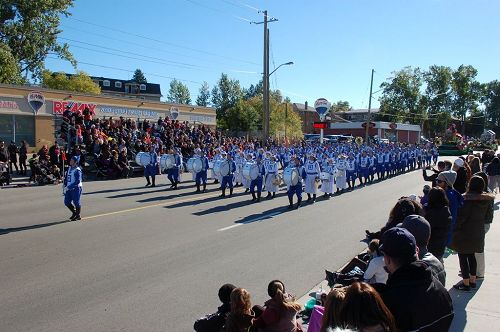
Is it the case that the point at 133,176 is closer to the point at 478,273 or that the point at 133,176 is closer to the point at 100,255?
the point at 100,255

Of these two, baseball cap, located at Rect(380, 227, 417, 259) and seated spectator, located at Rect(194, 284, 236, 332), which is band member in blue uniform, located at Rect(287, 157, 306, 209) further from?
baseball cap, located at Rect(380, 227, 417, 259)

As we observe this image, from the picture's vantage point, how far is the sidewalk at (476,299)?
18.1ft

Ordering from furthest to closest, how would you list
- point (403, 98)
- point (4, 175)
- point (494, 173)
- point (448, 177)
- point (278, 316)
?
point (403, 98)
point (4, 175)
point (494, 173)
point (448, 177)
point (278, 316)

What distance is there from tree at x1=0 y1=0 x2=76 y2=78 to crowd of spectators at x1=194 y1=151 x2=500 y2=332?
146ft

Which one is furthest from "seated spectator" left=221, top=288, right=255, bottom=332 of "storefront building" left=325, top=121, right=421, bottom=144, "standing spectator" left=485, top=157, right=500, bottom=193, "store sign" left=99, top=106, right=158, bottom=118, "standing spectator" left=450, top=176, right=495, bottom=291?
"storefront building" left=325, top=121, right=421, bottom=144

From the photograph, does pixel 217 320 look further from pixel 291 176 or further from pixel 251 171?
pixel 251 171

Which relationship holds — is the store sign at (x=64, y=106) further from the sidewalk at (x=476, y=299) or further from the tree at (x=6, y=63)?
the sidewalk at (x=476, y=299)

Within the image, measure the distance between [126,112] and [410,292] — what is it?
37.6m

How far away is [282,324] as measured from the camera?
4.11m

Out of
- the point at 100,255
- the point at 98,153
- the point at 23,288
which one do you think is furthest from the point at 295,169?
the point at 98,153

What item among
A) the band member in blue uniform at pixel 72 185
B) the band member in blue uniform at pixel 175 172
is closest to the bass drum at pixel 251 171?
the band member in blue uniform at pixel 175 172

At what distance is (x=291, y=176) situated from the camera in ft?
50.5

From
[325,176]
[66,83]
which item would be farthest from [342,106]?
[325,176]

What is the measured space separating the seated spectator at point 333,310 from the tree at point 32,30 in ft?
151
